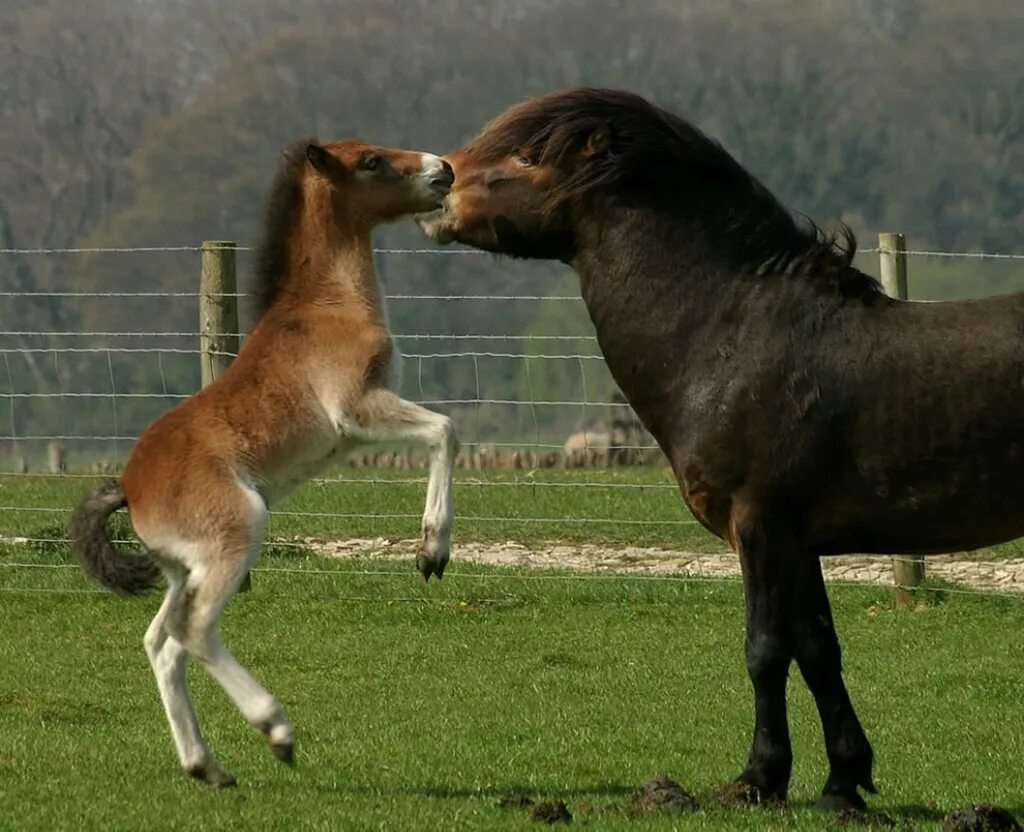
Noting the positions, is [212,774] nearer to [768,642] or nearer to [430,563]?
[430,563]

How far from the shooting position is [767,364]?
21.9 feet

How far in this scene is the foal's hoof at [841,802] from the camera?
6.73m

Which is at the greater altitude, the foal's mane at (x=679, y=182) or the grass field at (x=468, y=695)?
the foal's mane at (x=679, y=182)

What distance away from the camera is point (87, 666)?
1052 cm

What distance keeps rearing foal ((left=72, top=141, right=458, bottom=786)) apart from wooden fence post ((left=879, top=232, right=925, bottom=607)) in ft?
16.6

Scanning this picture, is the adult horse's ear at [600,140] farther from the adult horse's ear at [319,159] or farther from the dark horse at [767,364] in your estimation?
the adult horse's ear at [319,159]

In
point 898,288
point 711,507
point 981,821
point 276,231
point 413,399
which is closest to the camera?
point 981,821

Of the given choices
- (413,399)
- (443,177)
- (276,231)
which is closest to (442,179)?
(443,177)

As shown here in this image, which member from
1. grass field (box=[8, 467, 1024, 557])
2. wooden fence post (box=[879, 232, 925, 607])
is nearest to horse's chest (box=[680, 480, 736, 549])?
wooden fence post (box=[879, 232, 925, 607])

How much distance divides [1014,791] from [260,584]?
635 cm

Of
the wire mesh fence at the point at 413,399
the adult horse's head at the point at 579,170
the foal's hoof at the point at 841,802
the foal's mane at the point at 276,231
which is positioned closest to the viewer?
the foal's hoof at the point at 841,802

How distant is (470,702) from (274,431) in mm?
2821

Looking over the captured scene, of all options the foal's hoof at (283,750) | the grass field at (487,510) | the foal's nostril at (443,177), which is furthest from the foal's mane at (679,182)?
the grass field at (487,510)

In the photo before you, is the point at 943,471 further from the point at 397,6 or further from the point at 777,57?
the point at 397,6
